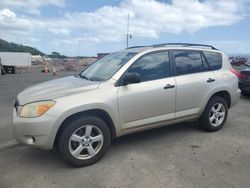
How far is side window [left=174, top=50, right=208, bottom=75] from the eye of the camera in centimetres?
505

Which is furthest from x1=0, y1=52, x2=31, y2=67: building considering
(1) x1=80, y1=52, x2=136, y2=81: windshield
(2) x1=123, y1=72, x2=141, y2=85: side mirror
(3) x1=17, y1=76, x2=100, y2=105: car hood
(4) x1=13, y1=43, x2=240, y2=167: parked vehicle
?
(2) x1=123, y1=72, x2=141, y2=85: side mirror

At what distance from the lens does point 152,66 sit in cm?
474

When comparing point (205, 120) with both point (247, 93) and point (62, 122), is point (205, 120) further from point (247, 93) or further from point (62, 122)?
point (247, 93)

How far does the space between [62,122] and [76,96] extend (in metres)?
0.41

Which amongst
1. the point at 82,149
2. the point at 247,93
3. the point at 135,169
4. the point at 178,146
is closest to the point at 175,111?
the point at 178,146

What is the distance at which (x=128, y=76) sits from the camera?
4258mm

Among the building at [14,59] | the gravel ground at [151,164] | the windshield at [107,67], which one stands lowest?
the gravel ground at [151,164]

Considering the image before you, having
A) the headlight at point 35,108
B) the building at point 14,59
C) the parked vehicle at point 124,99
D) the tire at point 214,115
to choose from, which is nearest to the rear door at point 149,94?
the parked vehicle at point 124,99

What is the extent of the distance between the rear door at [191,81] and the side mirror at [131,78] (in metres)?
0.94

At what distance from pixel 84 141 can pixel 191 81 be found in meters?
2.26

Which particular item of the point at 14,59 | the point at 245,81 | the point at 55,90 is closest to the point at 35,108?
the point at 55,90

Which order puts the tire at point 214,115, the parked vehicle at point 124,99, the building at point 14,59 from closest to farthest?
1. the parked vehicle at point 124,99
2. the tire at point 214,115
3. the building at point 14,59

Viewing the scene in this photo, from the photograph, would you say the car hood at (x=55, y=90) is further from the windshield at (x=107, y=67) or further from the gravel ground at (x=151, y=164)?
the gravel ground at (x=151, y=164)

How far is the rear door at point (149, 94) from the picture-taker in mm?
4332
